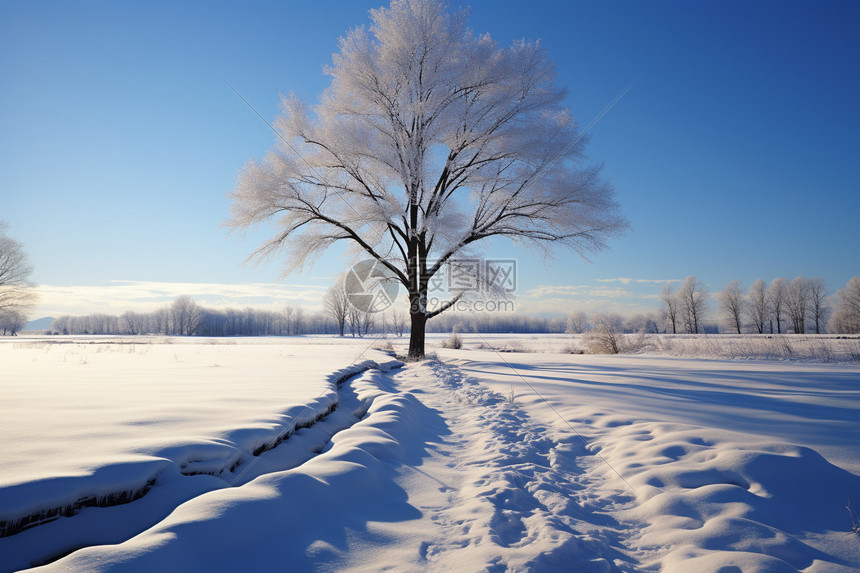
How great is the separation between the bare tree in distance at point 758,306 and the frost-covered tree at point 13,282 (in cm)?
8855

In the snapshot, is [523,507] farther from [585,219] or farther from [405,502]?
[585,219]

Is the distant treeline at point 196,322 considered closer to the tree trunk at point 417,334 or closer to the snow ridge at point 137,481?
the tree trunk at point 417,334

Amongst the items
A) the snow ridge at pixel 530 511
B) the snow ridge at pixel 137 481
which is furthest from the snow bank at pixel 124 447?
the snow ridge at pixel 530 511

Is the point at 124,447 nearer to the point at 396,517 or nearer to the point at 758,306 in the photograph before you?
the point at 396,517

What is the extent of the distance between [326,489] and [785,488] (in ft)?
10.4

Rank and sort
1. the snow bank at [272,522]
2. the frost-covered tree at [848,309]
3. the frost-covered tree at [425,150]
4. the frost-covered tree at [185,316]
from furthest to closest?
the frost-covered tree at [185,316], the frost-covered tree at [848,309], the frost-covered tree at [425,150], the snow bank at [272,522]

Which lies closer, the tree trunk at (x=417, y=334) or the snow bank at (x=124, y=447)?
the snow bank at (x=124, y=447)

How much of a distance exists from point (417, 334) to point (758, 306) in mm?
69315

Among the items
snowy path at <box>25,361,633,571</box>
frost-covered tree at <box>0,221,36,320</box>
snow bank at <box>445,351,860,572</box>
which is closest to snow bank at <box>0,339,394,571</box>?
snowy path at <box>25,361,633,571</box>

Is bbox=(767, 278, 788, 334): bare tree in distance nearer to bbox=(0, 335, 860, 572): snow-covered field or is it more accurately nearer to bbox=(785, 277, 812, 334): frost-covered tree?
bbox=(785, 277, 812, 334): frost-covered tree

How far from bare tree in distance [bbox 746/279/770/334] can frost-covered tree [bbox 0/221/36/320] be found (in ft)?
291

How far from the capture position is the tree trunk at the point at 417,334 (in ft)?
41.7

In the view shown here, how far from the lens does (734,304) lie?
194 feet

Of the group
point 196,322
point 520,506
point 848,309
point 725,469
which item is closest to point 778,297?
point 848,309
